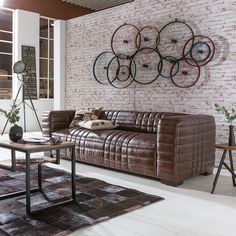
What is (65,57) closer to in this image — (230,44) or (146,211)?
(230,44)

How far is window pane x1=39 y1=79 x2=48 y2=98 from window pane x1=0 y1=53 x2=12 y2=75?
0.94 metres

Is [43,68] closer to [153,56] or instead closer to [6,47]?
[6,47]

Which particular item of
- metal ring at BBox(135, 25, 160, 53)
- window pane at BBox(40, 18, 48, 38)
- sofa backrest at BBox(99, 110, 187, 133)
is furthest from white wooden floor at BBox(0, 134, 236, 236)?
window pane at BBox(40, 18, 48, 38)

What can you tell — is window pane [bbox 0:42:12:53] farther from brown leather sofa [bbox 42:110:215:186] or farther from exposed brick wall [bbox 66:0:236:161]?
brown leather sofa [bbox 42:110:215:186]

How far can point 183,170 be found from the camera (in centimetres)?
361

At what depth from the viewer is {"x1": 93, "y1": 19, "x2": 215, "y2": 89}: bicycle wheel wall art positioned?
5.07 m

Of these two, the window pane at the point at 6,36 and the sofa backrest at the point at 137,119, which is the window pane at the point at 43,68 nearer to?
the window pane at the point at 6,36

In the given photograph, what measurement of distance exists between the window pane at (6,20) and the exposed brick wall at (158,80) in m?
2.20

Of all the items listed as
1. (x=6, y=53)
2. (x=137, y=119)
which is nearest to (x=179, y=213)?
(x=137, y=119)


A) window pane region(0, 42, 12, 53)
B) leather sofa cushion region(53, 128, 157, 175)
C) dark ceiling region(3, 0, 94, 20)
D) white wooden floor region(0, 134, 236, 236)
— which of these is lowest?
white wooden floor region(0, 134, 236, 236)

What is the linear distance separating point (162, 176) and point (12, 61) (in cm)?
662

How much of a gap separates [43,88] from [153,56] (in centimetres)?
475

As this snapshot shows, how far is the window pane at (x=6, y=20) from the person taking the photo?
866 cm

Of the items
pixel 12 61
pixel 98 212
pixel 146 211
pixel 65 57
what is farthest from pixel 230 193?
pixel 12 61
